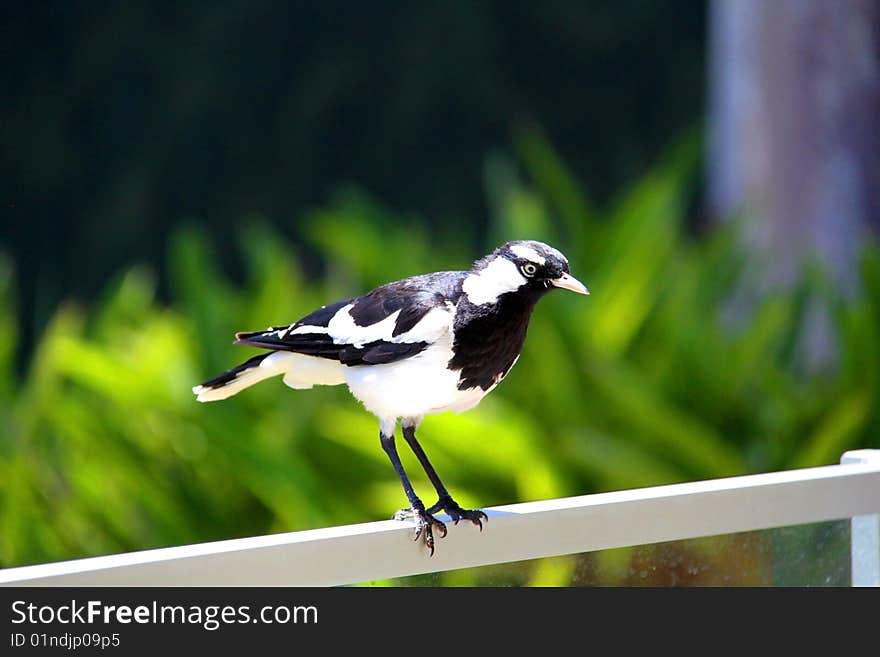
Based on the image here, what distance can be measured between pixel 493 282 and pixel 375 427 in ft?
4.29

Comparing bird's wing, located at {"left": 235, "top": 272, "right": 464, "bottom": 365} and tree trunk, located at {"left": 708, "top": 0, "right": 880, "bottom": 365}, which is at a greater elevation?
tree trunk, located at {"left": 708, "top": 0, "right": 880, "bottom": 365}

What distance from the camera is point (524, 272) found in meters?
1.52

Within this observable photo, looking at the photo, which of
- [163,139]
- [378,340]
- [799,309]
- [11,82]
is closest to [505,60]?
[163,139]

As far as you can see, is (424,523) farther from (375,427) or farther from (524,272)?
(375,427)

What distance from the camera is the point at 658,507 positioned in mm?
1542

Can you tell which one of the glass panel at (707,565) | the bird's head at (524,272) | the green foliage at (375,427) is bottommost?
the glass panel at (707,565)

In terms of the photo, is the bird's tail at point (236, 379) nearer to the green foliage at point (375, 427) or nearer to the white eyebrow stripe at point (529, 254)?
the white eyebrow stripe at point (529, 254)

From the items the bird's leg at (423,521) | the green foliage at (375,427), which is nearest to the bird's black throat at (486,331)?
the bird's leg at (423,521)

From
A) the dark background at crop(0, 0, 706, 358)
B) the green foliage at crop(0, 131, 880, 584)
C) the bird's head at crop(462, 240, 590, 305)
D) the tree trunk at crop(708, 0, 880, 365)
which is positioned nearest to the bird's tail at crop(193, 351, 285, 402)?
the bird's head at crop(462, 240, 590, 305)

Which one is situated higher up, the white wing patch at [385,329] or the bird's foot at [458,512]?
the white wing patch at [385,329]

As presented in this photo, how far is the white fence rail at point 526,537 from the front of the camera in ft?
3.98

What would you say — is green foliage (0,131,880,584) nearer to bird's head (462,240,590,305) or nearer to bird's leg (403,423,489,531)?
bird's leg (403,423,489,531)

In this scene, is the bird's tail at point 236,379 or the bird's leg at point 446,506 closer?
the bird's leg at point 446,506

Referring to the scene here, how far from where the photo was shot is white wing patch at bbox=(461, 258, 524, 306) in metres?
1.52
